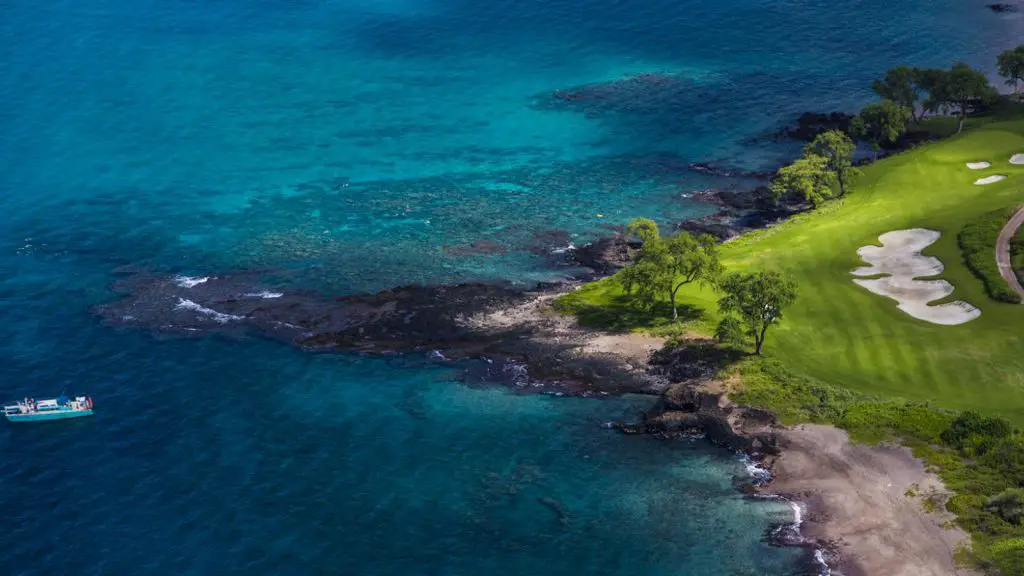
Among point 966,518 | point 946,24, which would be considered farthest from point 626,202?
point 946,24

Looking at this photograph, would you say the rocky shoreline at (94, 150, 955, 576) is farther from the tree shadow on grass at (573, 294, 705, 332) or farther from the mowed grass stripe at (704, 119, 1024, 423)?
the mowed grass stripe at (704, 119, 1024, 423)

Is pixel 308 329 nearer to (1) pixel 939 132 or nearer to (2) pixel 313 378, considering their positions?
(2) pixel 313 378

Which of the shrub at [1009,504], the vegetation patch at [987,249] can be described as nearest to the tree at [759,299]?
the vegetation patch at [987,249]

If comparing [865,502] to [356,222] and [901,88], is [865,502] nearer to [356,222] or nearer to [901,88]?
[356,222]

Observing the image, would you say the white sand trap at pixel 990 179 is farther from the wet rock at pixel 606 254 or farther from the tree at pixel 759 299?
the wet rock at pixel 606 254

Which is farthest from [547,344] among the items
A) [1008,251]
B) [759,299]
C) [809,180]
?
[1008,251]

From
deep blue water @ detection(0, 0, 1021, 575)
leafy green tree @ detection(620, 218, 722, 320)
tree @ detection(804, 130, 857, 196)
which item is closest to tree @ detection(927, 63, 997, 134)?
deep blue water @ detection(0, 0, 1021, 575)
